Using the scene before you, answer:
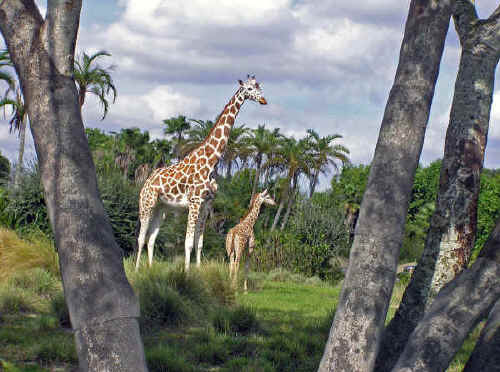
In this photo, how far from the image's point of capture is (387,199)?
412 centimetres

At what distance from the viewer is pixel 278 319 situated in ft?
32.9

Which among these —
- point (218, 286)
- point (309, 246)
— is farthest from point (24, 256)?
point (309, 246)

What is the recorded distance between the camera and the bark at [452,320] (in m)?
3.95

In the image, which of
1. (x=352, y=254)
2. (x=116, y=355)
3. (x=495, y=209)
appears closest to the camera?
Answer: (x=116, y=355)

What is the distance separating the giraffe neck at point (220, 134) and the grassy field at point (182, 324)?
2725 mm

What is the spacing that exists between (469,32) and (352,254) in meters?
2.49

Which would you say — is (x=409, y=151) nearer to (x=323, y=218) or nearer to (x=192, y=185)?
(x=192, y=185)

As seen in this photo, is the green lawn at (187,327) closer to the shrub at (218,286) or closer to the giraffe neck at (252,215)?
the shrub at (218,286)

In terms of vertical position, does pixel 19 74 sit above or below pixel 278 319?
above

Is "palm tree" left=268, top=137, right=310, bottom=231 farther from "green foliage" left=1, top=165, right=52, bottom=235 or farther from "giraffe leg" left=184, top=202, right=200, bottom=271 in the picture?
"giraffe leg" left=184, top=202, right=200, bottom=271

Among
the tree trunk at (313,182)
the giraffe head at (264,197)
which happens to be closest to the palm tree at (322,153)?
the tree trunk at (313,182)

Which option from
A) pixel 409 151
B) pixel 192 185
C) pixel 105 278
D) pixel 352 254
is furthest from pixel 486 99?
pixel 192 185

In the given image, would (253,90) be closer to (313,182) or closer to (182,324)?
(182,324)

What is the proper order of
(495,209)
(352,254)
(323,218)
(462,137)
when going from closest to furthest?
(352,254) → (462,137) → (323,218) → (495,209)
